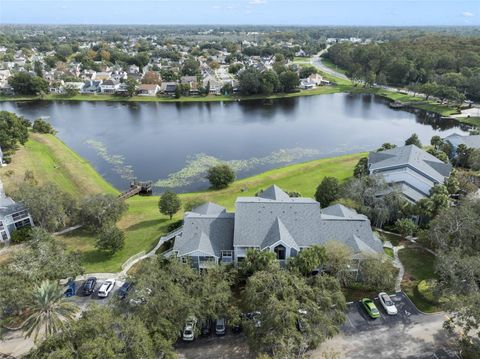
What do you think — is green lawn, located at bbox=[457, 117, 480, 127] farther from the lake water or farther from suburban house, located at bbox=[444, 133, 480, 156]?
suburban house, located at bbox=[444, 133, 480, 156]

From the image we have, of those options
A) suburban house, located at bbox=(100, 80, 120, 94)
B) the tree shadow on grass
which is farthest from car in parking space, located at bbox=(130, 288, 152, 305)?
suburban house, located at bbox=(100, 80, 120, 94)

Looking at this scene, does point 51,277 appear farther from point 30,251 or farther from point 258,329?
point 258,329

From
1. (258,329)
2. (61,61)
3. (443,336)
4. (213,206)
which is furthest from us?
(61,61)

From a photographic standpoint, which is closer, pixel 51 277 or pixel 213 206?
pixel 51 277

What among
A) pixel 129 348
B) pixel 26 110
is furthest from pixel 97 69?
pixel 129 348

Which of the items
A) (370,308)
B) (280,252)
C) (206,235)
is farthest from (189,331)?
(370,308)

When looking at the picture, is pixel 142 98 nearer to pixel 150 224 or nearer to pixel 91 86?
pixel 91 86

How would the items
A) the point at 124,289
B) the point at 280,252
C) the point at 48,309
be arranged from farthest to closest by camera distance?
the point at 280,252 < the point at 124,289 < the point at 48,309
